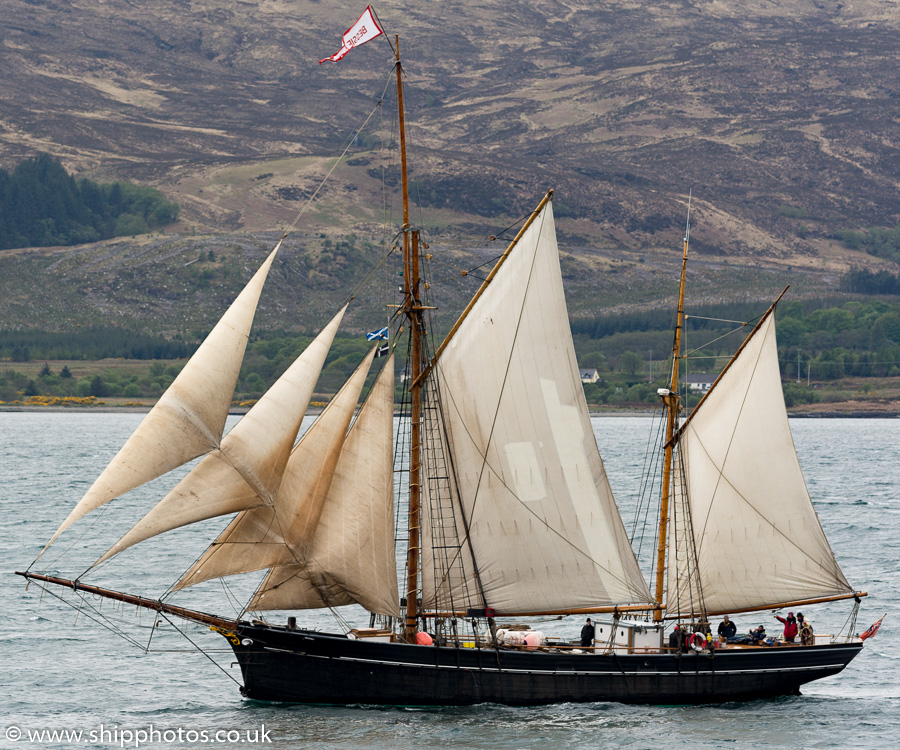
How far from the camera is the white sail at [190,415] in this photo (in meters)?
32.4

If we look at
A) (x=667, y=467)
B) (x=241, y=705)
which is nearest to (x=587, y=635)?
(x=667, y=467)

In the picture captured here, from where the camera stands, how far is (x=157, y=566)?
227ft

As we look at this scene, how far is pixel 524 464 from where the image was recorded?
128 feet

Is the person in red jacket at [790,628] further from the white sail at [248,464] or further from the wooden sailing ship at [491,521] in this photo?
the white sail at [248,464]

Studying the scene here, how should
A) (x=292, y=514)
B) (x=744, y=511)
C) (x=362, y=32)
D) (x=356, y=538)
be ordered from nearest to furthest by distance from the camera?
(x=292, y=514)
(x=356, y=538)
(x=362, y=32)
(x=744, y=511)

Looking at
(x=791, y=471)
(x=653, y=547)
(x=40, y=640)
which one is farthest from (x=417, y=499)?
(x=653, y=547)

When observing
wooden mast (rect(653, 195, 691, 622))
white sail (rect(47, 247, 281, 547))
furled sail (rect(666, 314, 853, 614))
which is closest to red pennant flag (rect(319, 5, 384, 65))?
white sail (rect(47, 247, 281, 547))

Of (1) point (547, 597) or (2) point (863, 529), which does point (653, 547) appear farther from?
(1) point (547, 597)

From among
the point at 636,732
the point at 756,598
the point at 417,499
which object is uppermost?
the point at 417,499

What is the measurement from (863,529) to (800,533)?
4772 centimetres

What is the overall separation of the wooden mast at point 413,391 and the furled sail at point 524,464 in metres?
0.54

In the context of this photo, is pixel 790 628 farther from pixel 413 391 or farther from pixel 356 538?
pixel 356 538

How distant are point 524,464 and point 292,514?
7.13 meters

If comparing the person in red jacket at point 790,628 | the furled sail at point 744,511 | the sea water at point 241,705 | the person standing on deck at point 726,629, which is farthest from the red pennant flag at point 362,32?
the person in red jacket at point 790,628
